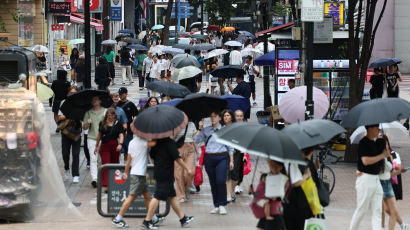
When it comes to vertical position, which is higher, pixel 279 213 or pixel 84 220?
pixel 279 213

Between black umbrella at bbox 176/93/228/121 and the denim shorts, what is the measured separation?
3.27 m

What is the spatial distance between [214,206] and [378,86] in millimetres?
11107

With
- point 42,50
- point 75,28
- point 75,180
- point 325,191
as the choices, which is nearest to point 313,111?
point 325,191

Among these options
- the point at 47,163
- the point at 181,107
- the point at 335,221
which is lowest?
the point at 335,221

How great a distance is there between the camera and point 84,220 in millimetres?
12391

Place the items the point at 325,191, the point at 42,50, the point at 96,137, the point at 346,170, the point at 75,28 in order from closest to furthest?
the point at 325,191, the point at 96,137, the point at 346,170, the point at 42,50, the point at 75,28

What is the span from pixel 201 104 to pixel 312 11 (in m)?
2.32

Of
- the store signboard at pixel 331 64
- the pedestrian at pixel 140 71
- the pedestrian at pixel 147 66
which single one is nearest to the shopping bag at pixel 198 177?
the store signboard at pixel 331 64

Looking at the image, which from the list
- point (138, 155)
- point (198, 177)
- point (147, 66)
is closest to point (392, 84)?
point (198, 177)

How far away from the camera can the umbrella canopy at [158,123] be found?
11.0 metres

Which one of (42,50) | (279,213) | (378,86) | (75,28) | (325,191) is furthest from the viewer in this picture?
(75,28)

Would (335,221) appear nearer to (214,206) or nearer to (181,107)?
(214,206)

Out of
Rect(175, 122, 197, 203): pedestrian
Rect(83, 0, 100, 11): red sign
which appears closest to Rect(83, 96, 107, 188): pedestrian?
Rect(175, 122, 197, 203): pedestrian

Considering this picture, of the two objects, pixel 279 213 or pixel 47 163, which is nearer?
pixel 279 213
